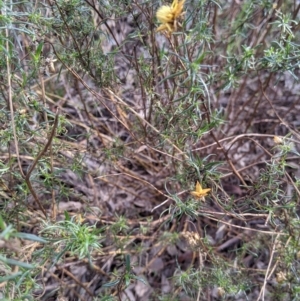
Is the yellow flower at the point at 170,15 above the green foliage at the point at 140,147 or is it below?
above

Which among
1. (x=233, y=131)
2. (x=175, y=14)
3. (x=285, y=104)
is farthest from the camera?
(x=285, y=104)

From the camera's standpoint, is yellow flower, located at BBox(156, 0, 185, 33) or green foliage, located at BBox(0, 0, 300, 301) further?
green foliage, located at BBox(0, 0, 300, 301)

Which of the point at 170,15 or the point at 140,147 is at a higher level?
the point at 170,15

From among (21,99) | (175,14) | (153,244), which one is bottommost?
(153,244)

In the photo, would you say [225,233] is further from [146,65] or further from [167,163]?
[146,65]

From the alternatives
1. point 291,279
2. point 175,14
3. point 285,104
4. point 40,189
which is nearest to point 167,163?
point 40,189

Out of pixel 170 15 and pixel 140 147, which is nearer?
pixel 170 15

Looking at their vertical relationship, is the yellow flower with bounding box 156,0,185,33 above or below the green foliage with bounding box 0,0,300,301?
above

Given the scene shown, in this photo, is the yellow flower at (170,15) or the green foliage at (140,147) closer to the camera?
the yellow flower at (170,15)

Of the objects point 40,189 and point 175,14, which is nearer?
point 175,14

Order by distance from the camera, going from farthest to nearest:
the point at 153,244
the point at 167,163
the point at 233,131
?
the point at 233,131
the point at 153,244
the point at 167,163

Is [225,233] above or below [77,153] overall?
below
